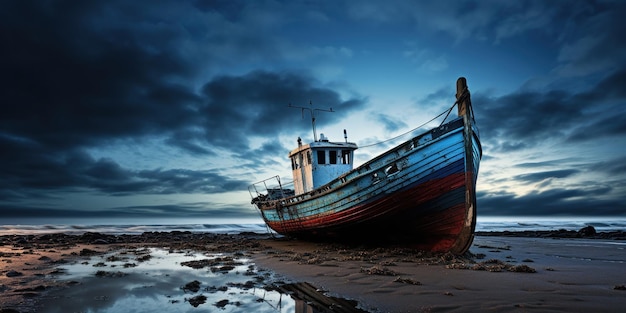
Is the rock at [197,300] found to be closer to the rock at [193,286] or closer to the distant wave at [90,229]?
the rock at [193,286]

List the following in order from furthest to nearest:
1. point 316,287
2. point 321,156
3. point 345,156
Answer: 1. point 345,156
2. point 321,156
3. point 316,287

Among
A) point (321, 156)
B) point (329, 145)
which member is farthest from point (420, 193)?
point (321, 156)

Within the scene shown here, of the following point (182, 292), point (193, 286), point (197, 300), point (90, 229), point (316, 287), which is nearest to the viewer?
point (197, 300)

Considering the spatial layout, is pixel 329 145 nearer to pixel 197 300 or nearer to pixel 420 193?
pixel 420 193

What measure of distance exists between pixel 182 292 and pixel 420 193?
6.96m

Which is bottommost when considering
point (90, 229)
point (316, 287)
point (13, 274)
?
point (316, 287)

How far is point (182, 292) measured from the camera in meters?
6.23

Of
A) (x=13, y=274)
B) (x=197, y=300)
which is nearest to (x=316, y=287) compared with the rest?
(x=197, y=300)

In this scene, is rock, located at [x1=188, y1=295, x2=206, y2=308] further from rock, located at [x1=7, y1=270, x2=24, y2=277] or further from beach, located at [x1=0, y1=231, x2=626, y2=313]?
rock, located at [x1=7, y1=270, x2=24, y2=277]

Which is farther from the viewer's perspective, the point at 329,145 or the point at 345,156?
the point at 345,156

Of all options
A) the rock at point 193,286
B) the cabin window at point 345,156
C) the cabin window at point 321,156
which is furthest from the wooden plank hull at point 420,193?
the rock at point 193,286

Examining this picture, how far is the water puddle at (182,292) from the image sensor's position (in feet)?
17.0

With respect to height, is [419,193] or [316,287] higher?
[419,193]

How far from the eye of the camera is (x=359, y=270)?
789cm
